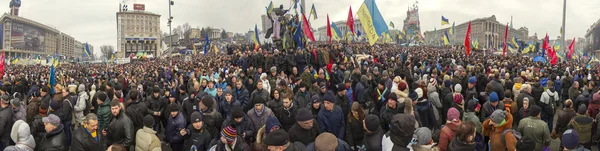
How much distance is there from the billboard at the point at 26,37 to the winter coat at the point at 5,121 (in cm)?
11085

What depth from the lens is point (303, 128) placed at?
4789 millimetres

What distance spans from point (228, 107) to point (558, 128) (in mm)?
5578

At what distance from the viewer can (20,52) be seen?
99.2m

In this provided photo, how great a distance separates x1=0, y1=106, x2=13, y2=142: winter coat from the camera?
632 centimetres

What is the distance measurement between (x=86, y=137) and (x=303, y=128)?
8.52 feet

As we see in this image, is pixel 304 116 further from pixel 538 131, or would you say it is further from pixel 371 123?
pixel 538 131

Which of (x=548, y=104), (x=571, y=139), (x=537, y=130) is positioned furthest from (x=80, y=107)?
(x=548, y=104)

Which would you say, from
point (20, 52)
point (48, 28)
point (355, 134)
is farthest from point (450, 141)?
point (48, 28)

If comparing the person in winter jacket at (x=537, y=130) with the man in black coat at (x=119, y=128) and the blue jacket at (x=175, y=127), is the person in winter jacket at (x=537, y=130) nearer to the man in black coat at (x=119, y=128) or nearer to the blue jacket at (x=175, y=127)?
the blue jacket at (x=175, y=127)

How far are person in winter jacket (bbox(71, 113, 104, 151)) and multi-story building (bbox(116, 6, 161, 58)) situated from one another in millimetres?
115763

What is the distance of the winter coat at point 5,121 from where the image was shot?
20.7 ft

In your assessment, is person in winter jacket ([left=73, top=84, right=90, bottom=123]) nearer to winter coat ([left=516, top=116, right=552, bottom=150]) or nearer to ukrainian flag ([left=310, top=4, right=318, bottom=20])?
winter coat ([left=516, top=116, right=552, bottom=150])

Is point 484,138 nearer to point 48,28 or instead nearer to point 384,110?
point 384,110

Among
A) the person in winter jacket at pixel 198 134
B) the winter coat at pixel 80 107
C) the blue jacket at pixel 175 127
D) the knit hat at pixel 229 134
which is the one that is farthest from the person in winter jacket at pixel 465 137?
the winter coat at pixel 80 107
